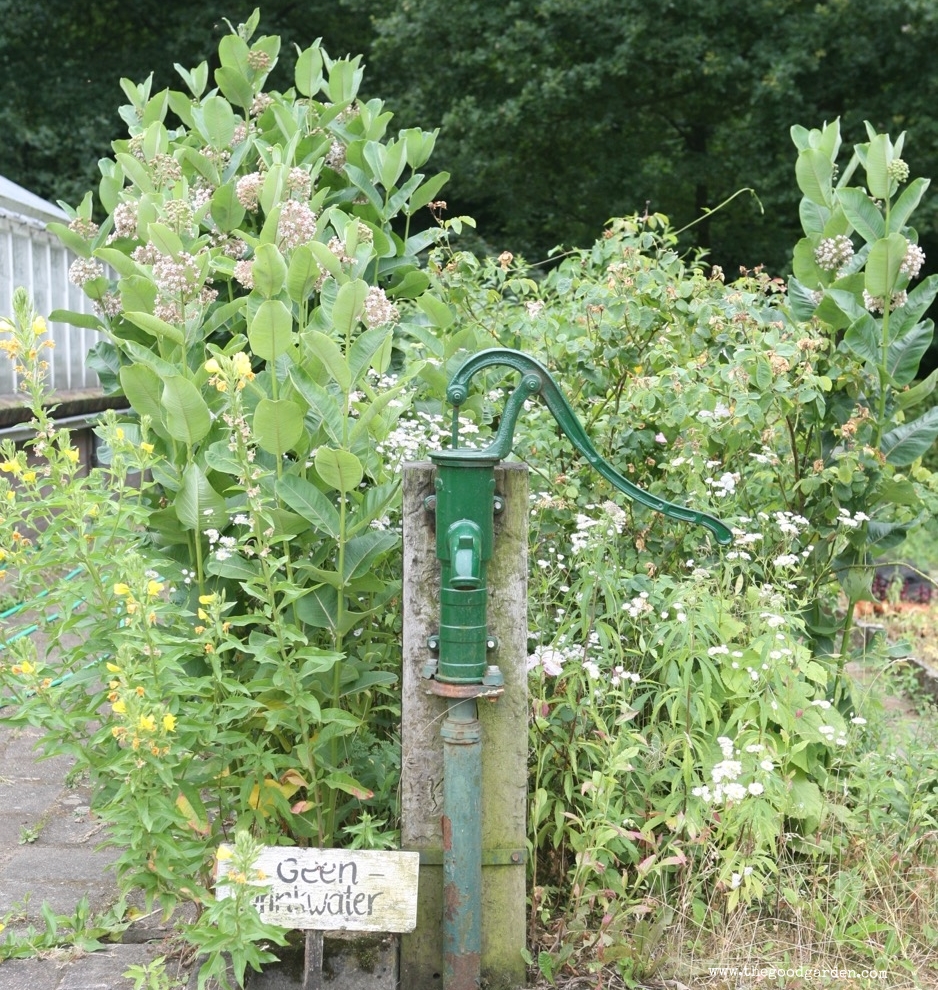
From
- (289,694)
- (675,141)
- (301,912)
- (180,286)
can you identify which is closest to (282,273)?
(180,286)

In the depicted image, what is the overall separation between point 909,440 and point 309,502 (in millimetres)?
2116

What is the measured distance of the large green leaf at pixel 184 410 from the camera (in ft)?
Result: 8.51

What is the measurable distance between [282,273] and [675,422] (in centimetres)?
143

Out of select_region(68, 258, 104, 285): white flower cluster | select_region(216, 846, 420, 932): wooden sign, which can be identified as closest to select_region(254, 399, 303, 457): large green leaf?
select_region(216, 846, 420, 932): wooden sign

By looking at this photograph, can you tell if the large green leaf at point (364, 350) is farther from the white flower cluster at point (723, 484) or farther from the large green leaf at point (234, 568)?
the white flower cluster at point (723, 484)

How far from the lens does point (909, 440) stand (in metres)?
3.69

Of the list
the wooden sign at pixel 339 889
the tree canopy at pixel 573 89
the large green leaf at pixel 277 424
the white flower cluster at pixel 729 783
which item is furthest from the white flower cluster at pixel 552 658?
the tree canopy at pixel 573 89

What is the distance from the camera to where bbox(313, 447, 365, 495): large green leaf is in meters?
2.46

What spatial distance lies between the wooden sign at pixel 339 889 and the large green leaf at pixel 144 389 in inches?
43.4

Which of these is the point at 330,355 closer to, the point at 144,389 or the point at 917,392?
the point at 144,389

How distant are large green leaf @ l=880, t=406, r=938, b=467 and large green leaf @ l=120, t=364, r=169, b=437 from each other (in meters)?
2.29

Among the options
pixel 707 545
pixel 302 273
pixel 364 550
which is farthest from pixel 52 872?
pixel 707 545

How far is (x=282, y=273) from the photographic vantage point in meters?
2.67

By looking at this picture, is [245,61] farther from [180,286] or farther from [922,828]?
[922,828]
